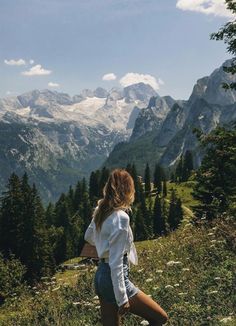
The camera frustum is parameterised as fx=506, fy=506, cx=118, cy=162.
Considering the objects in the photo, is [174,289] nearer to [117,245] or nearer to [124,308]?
[124,308]

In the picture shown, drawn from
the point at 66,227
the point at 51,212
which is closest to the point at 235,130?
the point at 66,227

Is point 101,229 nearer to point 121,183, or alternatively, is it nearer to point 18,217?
point 121,183

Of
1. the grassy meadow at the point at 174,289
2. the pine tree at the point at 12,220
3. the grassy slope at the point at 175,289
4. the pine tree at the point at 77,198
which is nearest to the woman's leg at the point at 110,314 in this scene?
the grassy meadow at the point at 174,289

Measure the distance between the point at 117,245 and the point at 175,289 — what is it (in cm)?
469

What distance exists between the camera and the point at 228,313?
9.43 meters

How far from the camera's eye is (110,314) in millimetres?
7262

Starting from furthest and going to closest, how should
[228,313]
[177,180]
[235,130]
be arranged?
[177,180] < [235,130] < [228,313]

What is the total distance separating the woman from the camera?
706 centimetres

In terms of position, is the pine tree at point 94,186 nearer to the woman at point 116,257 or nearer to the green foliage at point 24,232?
the green foliage at point 24,232

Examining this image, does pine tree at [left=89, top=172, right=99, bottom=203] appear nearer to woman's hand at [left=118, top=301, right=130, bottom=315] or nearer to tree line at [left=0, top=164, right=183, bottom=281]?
tree line at [left=0, top=164, right=183, bottom=281]

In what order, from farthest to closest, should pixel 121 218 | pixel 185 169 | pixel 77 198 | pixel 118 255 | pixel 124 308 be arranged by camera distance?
1. pixel 185 169
2. pixel 77 198
3. pixel 121 218
4. pixel 118 255
5. pixel 124 308

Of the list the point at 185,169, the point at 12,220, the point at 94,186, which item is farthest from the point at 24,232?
the point at 185,169

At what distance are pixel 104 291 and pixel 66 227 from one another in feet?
358

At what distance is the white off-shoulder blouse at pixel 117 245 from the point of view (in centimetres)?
700
